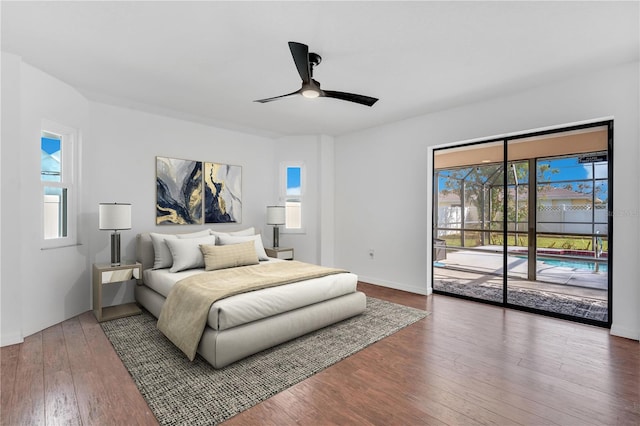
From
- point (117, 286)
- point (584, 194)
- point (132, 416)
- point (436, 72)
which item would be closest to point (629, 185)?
point (584, 194)

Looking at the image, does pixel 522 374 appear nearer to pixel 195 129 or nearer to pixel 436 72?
pixel 436 72

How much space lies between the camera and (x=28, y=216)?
10.0ft

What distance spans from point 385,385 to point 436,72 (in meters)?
2.93

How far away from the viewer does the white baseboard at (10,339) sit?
2781mm

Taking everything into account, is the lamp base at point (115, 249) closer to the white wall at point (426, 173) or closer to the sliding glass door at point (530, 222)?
the white wall at point (426, 173)

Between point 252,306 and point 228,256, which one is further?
point 228,256

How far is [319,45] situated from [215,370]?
109 inches

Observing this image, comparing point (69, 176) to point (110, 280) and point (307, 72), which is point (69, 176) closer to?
point (110, 280)

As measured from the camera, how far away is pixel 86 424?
177 centimetres

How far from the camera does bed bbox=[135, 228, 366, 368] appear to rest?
2.42 m

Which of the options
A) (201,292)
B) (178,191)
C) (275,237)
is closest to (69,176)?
(178,191)

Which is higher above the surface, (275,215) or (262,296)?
(275,215)

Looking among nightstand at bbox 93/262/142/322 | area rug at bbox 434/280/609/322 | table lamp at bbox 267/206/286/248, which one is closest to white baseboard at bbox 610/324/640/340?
area rug at bbox 434/280/609/322

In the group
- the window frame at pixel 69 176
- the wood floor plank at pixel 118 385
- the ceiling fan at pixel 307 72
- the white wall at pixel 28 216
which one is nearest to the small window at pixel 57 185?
the window frame at pixel 69 176
